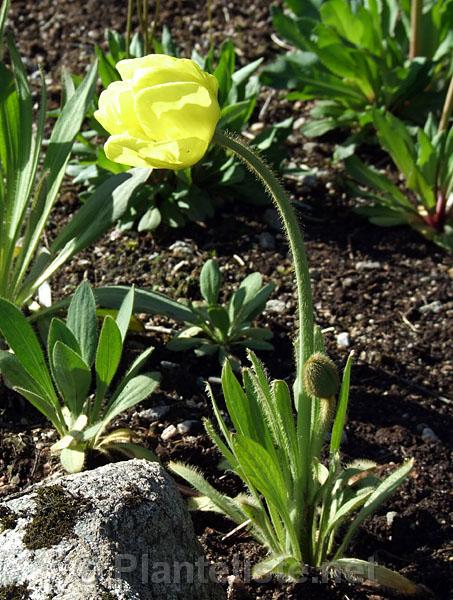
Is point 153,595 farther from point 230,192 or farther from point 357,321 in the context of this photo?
point 230,192

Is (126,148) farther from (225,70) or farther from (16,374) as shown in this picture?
(225,70)

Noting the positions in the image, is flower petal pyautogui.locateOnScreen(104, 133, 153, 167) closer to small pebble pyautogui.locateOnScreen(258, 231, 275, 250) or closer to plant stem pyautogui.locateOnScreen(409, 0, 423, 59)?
small pebble pyautogui.locateOnScreen(258, 231, 275, 250)

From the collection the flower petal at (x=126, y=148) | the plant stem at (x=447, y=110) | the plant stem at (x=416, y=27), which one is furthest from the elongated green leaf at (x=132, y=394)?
the plant stem at (x=416, y=27)

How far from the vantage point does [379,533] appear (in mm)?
2580

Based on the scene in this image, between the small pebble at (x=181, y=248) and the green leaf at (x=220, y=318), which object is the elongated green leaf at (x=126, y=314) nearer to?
the green leaf at (x=220, y=318)

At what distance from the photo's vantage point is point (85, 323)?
9.20 ft

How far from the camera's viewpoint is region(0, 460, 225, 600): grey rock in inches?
78.5

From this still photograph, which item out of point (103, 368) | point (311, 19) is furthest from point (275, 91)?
point (103, 368)

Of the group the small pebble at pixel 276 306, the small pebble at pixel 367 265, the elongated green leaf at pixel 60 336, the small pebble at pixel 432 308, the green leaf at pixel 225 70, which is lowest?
the small pebble at pixel 276 306

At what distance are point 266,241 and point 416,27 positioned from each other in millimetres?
1156

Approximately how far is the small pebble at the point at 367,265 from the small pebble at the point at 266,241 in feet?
1.14

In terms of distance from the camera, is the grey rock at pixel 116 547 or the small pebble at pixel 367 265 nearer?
the grey rock at pixel 116 547

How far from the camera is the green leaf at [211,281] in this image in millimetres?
3168

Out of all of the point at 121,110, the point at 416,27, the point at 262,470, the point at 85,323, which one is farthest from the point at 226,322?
the point at 416,27
